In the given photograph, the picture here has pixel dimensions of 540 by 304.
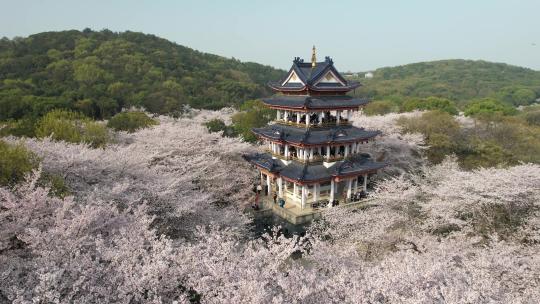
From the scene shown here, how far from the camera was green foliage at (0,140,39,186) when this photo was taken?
14.6 meters

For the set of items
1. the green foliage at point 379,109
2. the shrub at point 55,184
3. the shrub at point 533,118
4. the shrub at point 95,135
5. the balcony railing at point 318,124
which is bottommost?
the shrub at point 533,118

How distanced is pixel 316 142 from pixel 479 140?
19.0 metres

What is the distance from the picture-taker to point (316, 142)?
24531 mm

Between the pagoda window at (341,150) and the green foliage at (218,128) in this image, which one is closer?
the pagoda window at (341,150)

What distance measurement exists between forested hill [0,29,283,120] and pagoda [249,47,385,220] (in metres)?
32.0

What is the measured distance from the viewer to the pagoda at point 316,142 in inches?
987

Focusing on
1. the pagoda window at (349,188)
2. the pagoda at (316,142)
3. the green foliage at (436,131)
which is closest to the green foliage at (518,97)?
the green foliage at (436,131)

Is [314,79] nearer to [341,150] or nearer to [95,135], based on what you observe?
[341,150]

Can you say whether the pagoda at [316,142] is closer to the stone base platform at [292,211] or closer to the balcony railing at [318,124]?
the balcony railing at [318,124]

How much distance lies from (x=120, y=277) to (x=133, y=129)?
95.1ft

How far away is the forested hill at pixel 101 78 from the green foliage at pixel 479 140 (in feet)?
130

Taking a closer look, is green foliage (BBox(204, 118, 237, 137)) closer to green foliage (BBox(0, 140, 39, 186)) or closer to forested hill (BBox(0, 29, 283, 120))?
forested hill (BBox(0, 29, 283, 120))

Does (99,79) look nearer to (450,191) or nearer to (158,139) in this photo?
(158,139)

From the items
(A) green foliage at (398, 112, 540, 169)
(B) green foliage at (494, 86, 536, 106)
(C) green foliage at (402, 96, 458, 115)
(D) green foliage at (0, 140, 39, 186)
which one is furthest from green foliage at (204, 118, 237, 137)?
(B) green foliage at (494, 86, 536, 106)
